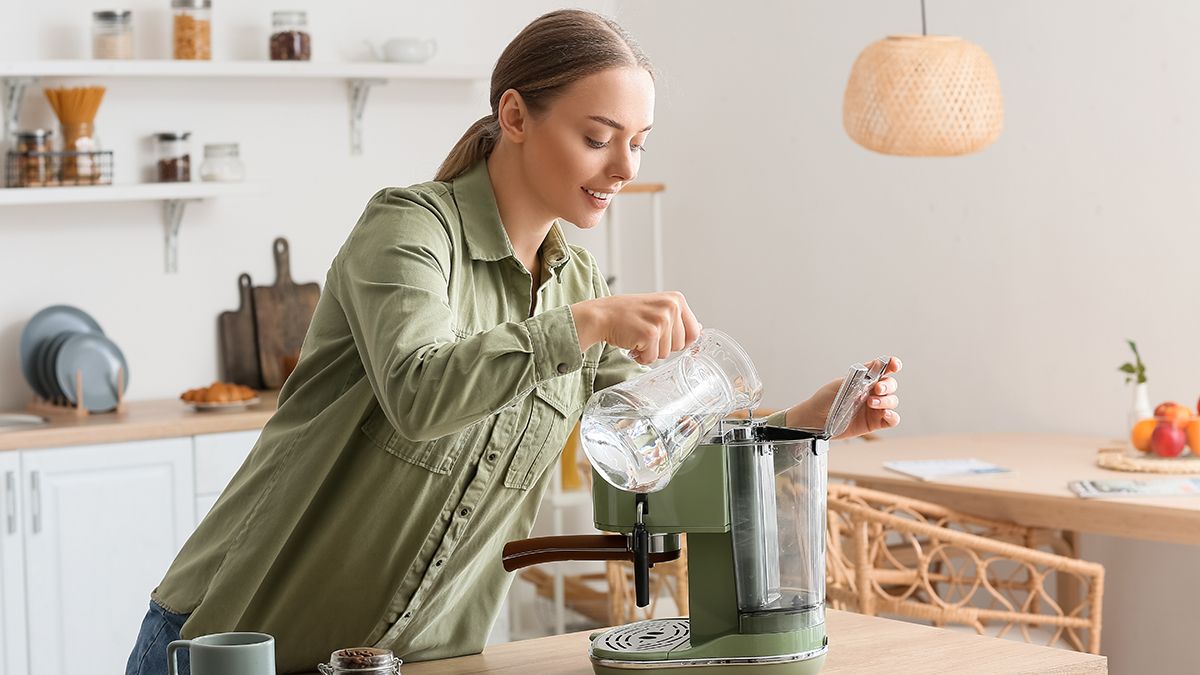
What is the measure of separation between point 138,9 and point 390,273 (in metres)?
2.98

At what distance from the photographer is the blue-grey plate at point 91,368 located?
3.78 metres

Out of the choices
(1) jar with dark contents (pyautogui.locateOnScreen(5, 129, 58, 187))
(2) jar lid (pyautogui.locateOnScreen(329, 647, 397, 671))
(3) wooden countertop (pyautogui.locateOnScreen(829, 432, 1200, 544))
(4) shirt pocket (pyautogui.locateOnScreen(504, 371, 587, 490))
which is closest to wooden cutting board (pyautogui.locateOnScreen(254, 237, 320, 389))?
(1) jar with dark contents (pyautogui.locateOnScreen(5, 129, 58, 187))

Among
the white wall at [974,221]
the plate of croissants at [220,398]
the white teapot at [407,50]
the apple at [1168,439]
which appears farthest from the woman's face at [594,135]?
the white teapot at [407,50]

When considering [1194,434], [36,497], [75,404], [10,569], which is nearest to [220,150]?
[75,404]

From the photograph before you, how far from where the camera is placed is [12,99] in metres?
3.83

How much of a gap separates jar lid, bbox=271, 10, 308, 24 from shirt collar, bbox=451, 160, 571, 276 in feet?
8.80

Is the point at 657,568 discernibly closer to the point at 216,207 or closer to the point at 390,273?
the point at 216,207

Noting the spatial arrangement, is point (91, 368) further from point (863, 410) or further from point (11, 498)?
point (863, 410)

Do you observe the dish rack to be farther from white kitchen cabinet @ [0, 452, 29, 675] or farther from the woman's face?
the woman's face

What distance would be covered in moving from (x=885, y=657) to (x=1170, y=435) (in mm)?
2030

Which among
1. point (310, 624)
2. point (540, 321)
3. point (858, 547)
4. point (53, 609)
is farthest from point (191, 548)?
point (53, 609)

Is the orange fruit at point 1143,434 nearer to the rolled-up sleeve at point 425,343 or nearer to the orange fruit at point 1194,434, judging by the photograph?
the orange fruit at point 1194,434

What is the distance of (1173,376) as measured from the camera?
11.9 ft

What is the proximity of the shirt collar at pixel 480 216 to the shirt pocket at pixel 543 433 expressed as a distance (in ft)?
0.48
